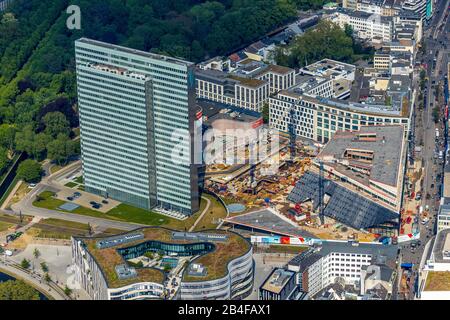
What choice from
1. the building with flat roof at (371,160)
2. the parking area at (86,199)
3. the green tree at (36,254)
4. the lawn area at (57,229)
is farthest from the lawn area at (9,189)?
the building with flat roof at (371,160)

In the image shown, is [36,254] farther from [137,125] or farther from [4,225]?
[137,125]

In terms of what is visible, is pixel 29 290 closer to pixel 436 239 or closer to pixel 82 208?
pixel 82 208

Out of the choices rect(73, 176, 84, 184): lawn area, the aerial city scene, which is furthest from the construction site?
rect(73, 176, 84, 184): lawn area

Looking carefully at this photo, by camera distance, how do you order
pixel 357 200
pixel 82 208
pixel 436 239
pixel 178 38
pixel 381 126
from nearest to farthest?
pixel 436 239, pixel 357 200, pixel 82 208, pixel 381 126, pixel 178 38

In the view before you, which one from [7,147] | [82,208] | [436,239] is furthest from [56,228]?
[436,239]

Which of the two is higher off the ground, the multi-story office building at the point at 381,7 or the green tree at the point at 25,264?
the multi-story office building at the point at 381,7

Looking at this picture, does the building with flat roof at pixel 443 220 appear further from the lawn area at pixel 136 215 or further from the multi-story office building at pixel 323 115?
the lawn area at pixel 136 215
